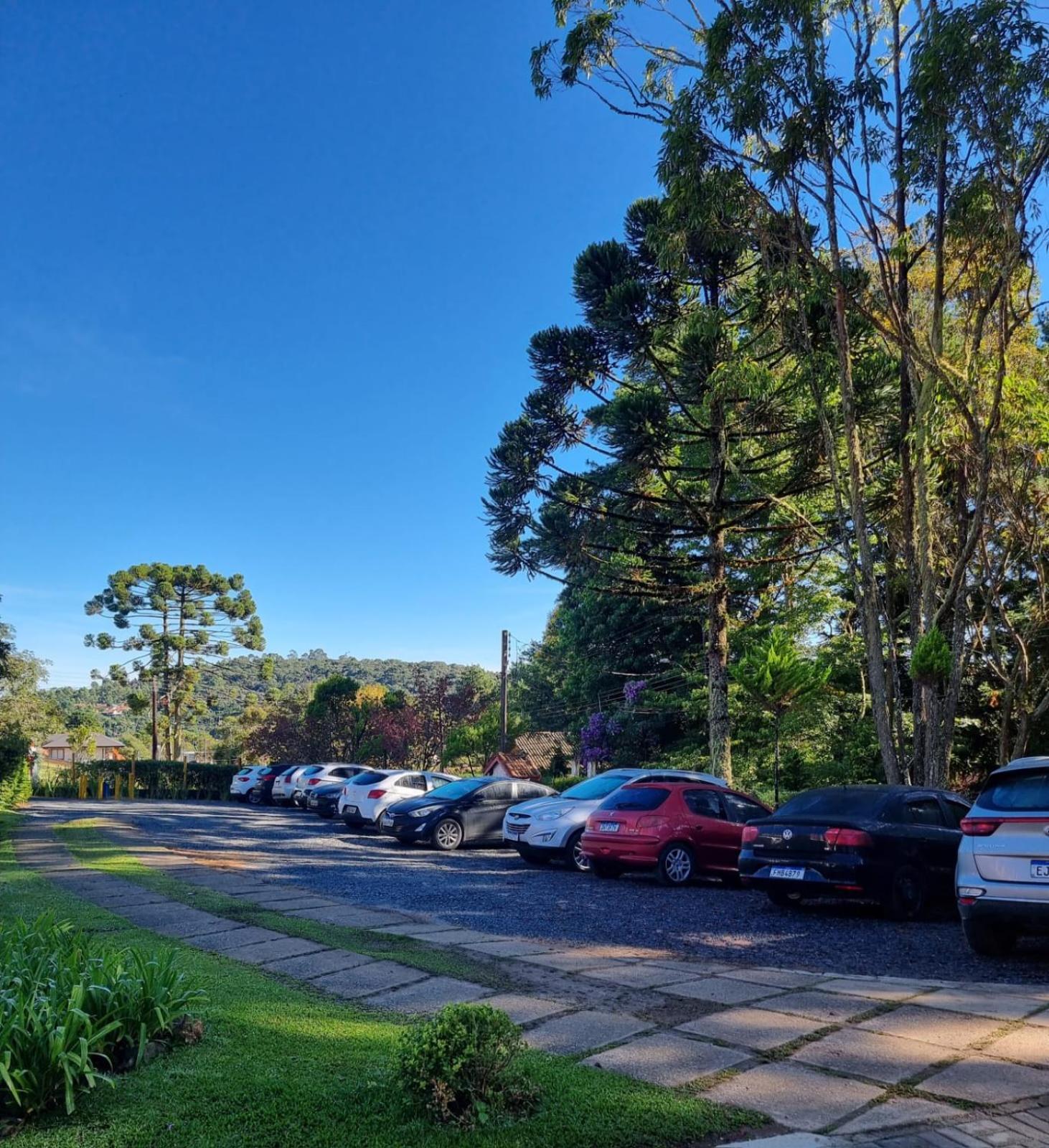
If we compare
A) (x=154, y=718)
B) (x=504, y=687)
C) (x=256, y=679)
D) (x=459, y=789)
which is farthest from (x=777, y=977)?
(x=256, y=679)

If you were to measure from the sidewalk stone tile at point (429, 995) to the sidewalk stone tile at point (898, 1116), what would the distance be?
2093 mm

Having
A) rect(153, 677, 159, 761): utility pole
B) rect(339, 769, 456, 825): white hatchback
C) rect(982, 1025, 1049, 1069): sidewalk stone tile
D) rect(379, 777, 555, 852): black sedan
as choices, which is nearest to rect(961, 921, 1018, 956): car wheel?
rect(982, 1025, 1049, 1069): sidewalk stone tile

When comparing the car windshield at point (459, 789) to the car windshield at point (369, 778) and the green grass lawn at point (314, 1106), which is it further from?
the green grass lawn at point (314, 1106)

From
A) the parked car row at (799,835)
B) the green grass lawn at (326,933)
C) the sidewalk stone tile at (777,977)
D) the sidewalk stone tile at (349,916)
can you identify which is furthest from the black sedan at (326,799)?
the sidewalk stone tile at (777,977)

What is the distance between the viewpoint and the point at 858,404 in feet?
47.9

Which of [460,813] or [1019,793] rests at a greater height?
[1019,793]

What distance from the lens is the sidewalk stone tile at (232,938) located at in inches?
252

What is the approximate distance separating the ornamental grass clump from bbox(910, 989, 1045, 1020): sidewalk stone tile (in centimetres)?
408

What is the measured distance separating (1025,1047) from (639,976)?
227 centimetres

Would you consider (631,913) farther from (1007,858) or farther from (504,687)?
(504,687)

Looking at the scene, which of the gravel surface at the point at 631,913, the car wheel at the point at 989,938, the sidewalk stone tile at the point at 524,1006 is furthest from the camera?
the gravel surface at the point at 631,913

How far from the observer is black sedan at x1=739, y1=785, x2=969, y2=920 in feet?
27.6

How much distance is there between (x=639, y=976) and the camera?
5848 millimetres

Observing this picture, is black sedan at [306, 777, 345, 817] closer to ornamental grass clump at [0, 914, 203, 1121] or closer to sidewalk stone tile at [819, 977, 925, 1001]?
sidewalk stone tile at [819, 977, 925, 1001]
